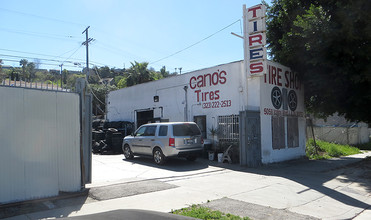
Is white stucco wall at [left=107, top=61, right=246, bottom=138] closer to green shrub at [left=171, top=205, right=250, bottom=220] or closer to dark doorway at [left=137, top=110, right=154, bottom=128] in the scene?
dark doorway at [left=137, top=110, right=154, bottom=128]

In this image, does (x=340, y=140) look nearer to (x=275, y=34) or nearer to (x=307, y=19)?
(x=275, y=34)

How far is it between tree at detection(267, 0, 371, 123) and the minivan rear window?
19.5 feet

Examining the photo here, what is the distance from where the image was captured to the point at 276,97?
46.4 feet

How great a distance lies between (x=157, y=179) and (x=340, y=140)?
20181 mm

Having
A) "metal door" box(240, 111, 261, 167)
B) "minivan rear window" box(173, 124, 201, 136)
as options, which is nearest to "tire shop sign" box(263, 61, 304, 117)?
"metal door" box(240, 111, 261, 167)

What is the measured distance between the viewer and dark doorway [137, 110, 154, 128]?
19116 mm

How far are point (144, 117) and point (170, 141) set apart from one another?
27.8ft

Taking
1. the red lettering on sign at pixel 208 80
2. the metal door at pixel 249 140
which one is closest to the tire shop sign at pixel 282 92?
the metal door at pixel 249 140

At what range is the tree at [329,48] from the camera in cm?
1109

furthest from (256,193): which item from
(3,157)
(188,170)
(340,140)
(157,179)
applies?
(340,140)

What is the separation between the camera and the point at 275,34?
629 inches

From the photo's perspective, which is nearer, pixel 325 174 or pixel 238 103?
pixel 325 174

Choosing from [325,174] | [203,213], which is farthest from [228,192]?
[325,174]

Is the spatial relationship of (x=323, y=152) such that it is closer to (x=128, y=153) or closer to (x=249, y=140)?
(x=249, y=140)
